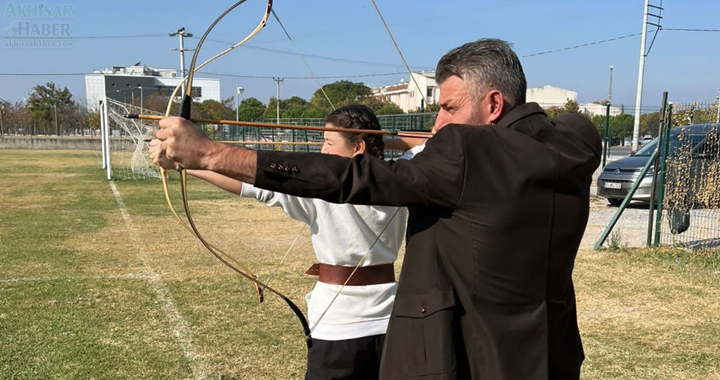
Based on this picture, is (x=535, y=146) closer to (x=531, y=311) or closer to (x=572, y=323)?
(x=531, y=311)

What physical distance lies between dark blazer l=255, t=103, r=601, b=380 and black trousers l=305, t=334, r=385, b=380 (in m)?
0.68

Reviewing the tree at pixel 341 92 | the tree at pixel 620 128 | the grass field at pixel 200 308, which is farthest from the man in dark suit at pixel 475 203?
the tree at pixel 620 128

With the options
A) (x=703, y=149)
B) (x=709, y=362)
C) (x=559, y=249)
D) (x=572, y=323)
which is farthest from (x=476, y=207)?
(x=703, y=149)

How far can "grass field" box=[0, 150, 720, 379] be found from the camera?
4066mm

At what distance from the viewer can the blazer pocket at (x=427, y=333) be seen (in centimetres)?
145

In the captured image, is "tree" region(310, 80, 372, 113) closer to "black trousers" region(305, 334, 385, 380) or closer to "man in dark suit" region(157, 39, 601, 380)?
"black trousers" region(305, 334, 385, 380)

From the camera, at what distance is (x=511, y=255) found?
1447mm

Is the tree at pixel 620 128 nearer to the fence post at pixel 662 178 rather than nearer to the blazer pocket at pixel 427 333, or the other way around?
the fence post at pixel 662 178

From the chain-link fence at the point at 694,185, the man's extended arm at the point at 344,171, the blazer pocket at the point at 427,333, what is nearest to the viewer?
the man's extended arm at the point at 344,171

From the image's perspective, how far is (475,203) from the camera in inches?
54.5

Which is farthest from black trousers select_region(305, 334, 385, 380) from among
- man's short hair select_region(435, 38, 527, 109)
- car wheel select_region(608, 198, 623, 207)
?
car wheel select_region(608, 198, 623, 207)

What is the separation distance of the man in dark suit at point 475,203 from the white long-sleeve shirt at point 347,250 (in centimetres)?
66

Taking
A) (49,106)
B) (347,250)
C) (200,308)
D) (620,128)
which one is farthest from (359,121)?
(49,106)

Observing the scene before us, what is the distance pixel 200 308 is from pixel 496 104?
4337mm
